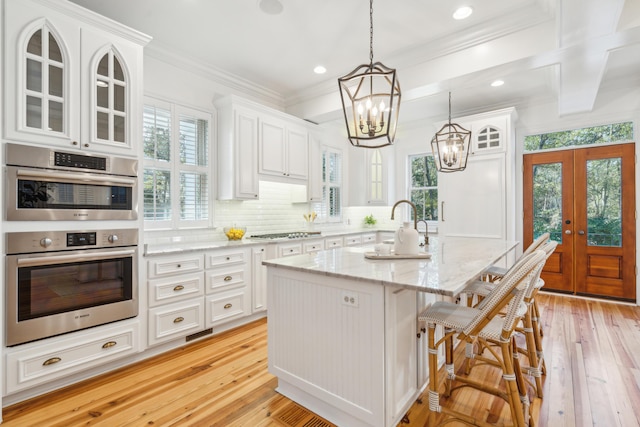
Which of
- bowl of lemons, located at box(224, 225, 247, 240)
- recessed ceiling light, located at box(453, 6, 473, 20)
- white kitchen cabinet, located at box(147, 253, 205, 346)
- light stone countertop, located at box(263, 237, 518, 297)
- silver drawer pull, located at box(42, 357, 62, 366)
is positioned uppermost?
recessed ceiling light, located at box(453, 6, 473, 20)

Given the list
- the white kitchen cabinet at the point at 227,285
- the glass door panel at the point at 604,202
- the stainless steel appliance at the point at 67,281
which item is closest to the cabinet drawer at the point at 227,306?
the white kitchen cabinet at the point at 227,285

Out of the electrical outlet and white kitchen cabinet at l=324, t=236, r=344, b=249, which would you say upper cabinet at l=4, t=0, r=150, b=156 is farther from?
white kitchen cabinet at l=324, t=236, r=344, b=249

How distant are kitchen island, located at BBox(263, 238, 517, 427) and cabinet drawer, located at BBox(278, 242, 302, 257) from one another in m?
1.67

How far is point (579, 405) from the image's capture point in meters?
2.09

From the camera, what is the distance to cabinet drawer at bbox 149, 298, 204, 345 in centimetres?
279

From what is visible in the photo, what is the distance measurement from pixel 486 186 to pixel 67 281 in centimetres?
495

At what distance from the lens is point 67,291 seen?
230cm

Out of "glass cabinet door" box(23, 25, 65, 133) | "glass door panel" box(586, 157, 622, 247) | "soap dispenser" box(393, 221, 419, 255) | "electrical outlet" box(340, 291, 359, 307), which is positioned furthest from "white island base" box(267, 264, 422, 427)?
"glass door panel" box(586, 157, 622, 247)

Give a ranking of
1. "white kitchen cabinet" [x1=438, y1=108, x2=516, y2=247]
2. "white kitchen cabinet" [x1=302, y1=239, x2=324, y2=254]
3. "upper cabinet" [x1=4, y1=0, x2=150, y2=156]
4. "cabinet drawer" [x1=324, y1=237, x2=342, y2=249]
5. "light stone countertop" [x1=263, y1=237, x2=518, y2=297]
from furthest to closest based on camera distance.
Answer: "cabinet drawer" [x1=324, y1=237, x2=342, y2=249] → "white kitchen cabinet" [x1=438, y1=108, x2=516, y2=247] → "white kitchen cabinet" [x1=302, y1=239, x2=324, y2=254] → "upper cabinet" [x1=4, y1=0, x2=150, y2=156] → "light stone countertop" [x1=263, y1=237, x2=518, y2=297]

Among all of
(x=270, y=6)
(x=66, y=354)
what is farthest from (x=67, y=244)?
(x=270, y=6)

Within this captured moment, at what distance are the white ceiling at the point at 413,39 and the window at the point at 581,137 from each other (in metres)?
0.55

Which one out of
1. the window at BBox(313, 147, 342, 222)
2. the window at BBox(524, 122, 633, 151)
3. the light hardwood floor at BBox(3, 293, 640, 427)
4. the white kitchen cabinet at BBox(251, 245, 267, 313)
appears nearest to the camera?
the light hardwood floor at BBox(3, 293, 640, 427)

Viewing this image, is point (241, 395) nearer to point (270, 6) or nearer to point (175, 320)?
point (175, 320)

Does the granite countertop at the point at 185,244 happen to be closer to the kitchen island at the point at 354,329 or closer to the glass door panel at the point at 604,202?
the kitchen island at the point at 354,329
